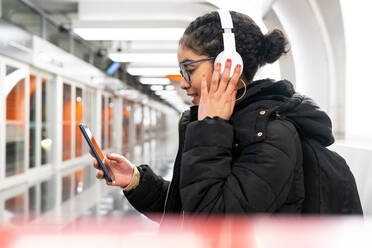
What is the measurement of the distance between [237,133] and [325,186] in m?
0.30

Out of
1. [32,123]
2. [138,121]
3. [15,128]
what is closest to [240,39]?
[15,128]

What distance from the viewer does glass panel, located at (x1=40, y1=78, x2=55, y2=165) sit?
9.67 m

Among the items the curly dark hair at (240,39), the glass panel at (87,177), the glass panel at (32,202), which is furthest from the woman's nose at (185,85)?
the glass panel at (87,177)

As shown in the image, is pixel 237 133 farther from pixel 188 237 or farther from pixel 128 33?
A: pixel 128 33

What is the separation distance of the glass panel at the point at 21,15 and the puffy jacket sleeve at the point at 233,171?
7.13 metres

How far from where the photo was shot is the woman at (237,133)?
108 cm

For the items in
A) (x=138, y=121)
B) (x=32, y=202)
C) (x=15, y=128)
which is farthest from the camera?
(x=138, y=121)

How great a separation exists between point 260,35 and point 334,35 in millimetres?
3372

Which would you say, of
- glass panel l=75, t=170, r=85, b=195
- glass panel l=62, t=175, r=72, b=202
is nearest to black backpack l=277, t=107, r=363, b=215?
glass panel l=62, t=175, r=72, b=202

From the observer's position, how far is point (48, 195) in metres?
6.42

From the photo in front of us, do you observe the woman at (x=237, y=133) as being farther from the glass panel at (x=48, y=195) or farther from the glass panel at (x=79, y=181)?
the glass panel at (x=79, y=181)

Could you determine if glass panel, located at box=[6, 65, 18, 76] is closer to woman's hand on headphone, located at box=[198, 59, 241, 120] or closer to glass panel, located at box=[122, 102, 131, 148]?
woman's hand on headphone, located at box=[198, 59, 241, 120]

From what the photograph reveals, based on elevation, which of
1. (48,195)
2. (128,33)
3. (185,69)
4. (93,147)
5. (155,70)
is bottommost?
(48,195)

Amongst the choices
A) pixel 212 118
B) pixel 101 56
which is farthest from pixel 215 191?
pixel 101 56
